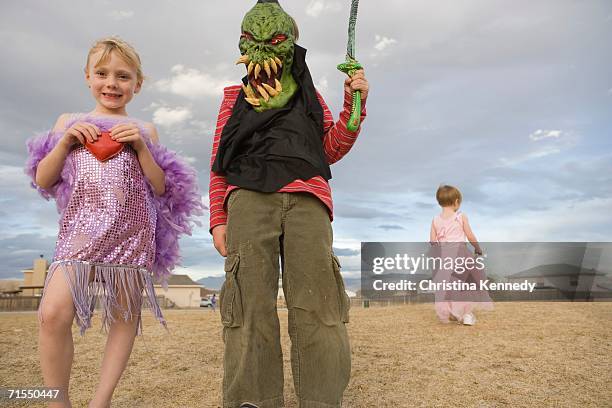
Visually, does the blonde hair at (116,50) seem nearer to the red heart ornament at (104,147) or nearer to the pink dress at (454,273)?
the red heart ornament at (104,147)

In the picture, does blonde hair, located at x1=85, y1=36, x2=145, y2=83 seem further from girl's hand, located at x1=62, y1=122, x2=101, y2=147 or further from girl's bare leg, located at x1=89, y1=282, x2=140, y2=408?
girl's bare leg, located at x1=89, y1=282, x2=140, y2=408

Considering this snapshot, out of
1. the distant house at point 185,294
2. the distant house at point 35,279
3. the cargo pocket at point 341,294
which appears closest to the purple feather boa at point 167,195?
the cargo pocket at point 341,294

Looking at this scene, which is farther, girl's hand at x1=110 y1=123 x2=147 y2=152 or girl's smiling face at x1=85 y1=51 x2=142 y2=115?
girl's smiling face at x1=85 y1=51 x2=142 y2=115

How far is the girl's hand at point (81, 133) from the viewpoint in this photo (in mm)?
2777

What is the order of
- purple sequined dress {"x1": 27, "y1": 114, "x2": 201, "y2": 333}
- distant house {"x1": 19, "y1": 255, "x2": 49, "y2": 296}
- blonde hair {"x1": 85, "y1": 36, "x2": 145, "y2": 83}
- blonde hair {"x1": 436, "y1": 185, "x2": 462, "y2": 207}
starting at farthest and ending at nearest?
distant house {"x1": 19, "y1": 255, "x2": 49, "y2": 296}, blonde hair {"x1": 436, "y1": 185, "x2": 462, "y2": 207}, blonde hair {"x1": 85, "y1": 36, "x2": 145, "y2": 83}, purple sequined dress {"x1": 27, "y1": 114, "x2": 201, "y2": 333}

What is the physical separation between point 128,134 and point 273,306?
47.6 inches

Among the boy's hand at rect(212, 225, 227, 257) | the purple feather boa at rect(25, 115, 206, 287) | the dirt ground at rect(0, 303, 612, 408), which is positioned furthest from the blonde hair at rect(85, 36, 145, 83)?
the dirt ground at rect(0, 303, 612, 408)

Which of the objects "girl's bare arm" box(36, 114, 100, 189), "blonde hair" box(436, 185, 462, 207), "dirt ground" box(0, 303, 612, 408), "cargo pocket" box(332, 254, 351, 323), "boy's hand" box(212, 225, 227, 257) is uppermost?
"blonde hair" box(436, 185, 462, 207)

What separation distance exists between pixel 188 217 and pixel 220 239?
24.5 inches

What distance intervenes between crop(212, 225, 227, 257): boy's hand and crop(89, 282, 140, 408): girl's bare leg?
1.93 feet

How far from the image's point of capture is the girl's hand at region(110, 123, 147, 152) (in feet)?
9.18

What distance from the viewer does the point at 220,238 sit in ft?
8.91

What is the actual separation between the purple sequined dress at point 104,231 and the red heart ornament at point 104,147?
0.11 feet

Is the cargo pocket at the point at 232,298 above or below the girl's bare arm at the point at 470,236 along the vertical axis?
below
